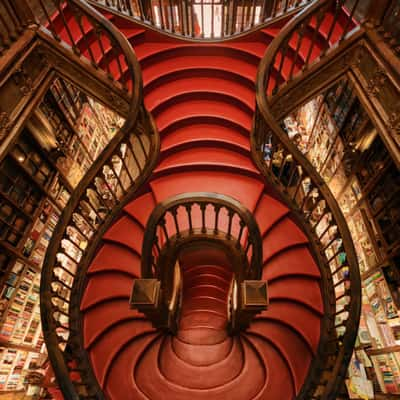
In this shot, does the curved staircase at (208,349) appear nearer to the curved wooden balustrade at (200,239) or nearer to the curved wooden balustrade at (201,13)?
the curved wooden balustrade at (200,239)

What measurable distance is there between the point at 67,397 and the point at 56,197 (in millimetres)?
2930

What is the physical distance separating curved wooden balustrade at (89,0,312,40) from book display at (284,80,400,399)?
1673 mm

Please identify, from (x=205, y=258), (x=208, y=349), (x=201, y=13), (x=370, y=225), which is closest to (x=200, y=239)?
(x=205, y=258)

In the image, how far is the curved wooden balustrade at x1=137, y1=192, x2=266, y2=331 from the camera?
7.79 ft

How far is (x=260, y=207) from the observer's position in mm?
3467

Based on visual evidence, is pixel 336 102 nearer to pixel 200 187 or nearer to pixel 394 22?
pixel 394 22

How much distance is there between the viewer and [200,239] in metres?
2.82

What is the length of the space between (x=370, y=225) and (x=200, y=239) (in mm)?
2396

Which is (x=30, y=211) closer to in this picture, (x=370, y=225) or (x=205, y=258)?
(x=205, y=258)

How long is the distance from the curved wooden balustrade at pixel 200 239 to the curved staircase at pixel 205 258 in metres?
0.37

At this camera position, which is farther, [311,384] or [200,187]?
[200,187]

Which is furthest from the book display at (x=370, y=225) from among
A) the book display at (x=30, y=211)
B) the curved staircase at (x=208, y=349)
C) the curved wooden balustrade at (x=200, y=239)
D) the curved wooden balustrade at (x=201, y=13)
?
the book display at (x=30, y=211)

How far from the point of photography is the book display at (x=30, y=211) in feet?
10.9

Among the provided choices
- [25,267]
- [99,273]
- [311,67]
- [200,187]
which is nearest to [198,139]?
[200,187]
